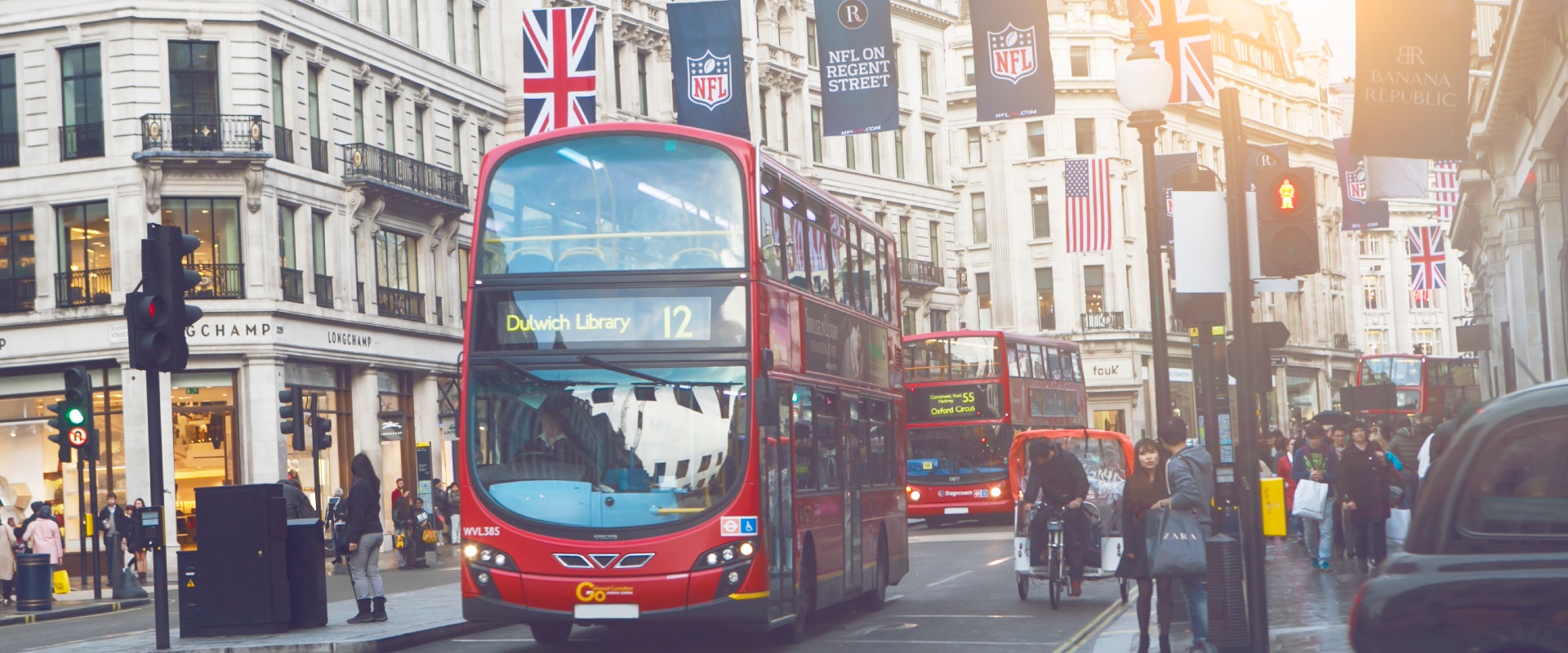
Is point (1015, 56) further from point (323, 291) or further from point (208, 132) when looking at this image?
point (323, 291)

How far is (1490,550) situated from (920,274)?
56.5m

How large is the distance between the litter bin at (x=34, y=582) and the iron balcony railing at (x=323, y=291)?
43.8 ft

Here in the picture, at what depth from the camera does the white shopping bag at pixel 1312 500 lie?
69.6 feet

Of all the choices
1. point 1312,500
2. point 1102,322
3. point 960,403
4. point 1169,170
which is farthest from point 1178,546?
point 1102,322

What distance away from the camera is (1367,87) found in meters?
18.1

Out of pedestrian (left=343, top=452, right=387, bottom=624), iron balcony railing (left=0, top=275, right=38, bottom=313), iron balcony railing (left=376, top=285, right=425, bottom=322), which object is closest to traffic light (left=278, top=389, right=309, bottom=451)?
pedestrian (left=343, top=452, right=387, bottom=624)

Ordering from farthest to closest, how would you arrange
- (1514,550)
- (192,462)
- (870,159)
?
1. (870,159)
2. (192,462)
3. (1514,550)

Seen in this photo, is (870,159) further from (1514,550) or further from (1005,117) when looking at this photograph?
(1514,550)

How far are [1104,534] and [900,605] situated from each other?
2254 mm

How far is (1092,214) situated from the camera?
30781 millimetres

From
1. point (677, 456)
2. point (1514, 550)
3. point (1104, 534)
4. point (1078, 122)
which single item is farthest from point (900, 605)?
point (1078, 122)

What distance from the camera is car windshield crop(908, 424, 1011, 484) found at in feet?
120

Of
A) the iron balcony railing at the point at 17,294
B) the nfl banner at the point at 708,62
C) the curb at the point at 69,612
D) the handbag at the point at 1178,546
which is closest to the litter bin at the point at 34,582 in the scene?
the curb at the point at 69,612

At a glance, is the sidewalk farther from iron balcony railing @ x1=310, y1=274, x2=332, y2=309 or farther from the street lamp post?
iron balcony railing @ x1=310, y1=274, x2=332, y2=309
